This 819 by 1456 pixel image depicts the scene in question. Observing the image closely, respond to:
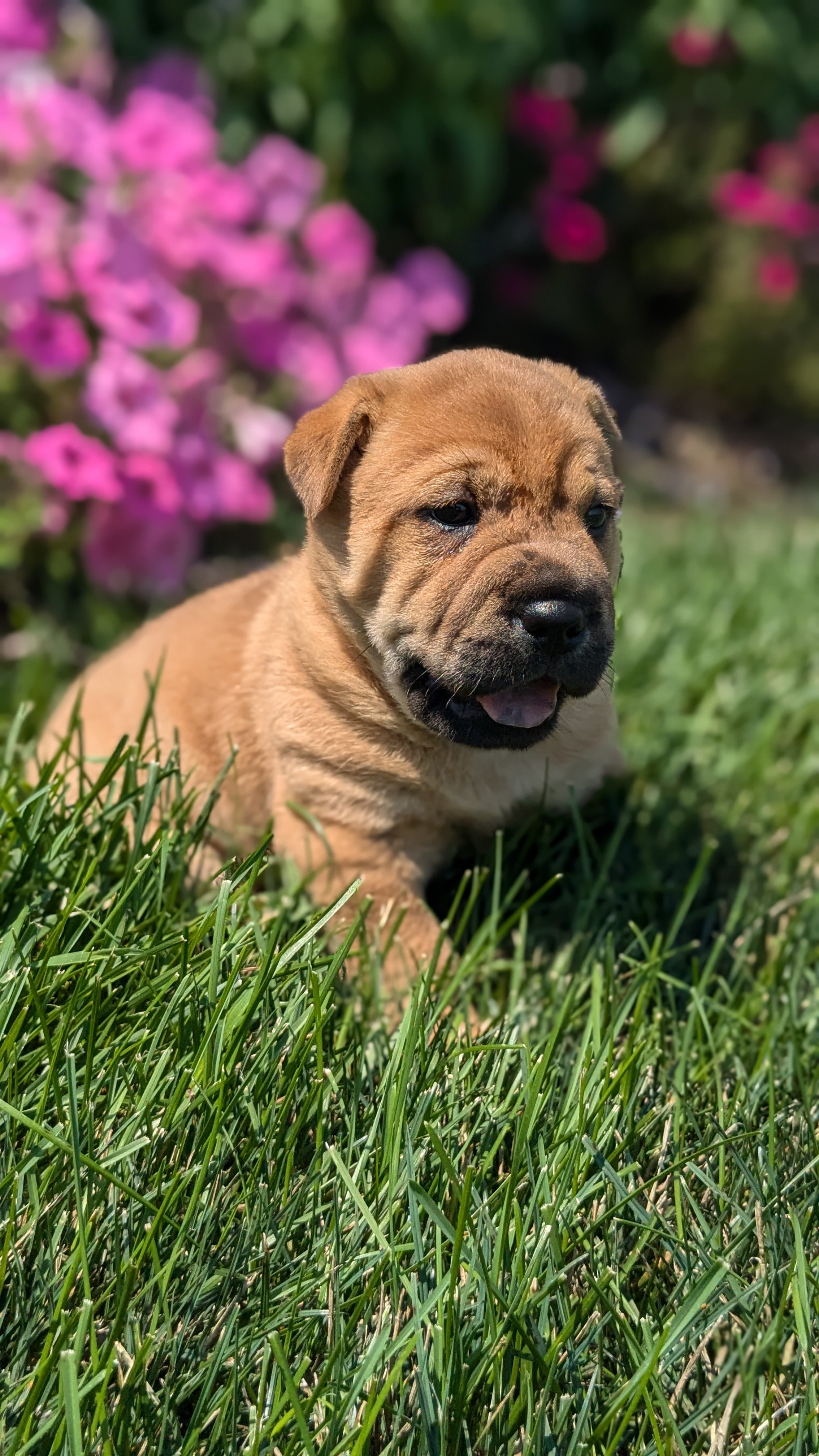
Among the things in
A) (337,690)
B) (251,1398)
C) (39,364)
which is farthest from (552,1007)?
(39,364)

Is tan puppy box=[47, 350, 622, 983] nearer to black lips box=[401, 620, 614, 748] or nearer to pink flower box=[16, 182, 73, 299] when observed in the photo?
black lips box=[401, 620, 614, 748]

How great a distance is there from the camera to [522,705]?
235 centimetres

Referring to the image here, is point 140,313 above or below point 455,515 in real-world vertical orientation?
above

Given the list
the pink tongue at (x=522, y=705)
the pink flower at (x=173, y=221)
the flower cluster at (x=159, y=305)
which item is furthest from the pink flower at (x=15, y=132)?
the pink tongue at (x=522, y=705)

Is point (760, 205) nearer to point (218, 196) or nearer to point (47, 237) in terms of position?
point (218, 196)

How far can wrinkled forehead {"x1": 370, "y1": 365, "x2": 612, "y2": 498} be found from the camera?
2.27 metres

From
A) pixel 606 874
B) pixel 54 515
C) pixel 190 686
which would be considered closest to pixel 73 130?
pixel 54 515

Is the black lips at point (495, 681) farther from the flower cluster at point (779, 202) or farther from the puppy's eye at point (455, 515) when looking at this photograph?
the flower cluster at point (779, 202)

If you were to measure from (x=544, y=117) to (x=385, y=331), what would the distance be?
1821mm

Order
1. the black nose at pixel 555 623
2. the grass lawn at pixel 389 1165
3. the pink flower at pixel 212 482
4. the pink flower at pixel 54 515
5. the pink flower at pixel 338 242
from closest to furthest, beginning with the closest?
the grass lawn at pixel 389 1165 < the black nose at pixel 555 623 < the pink flower at pixel 54 515 < the pink flower at pixel 212 482 < the pink flower at pixel 338 242

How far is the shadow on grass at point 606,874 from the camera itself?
2885 mm

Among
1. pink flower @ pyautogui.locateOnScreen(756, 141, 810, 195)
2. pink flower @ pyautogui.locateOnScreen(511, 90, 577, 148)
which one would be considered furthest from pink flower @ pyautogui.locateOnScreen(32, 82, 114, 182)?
pink flower @ pyautogui.locateOnScreen(756, 141, 810, 195)

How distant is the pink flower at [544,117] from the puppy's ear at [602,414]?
4.09 m

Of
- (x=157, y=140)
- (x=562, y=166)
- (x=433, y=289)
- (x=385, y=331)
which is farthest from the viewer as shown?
(x=562, y=166)
